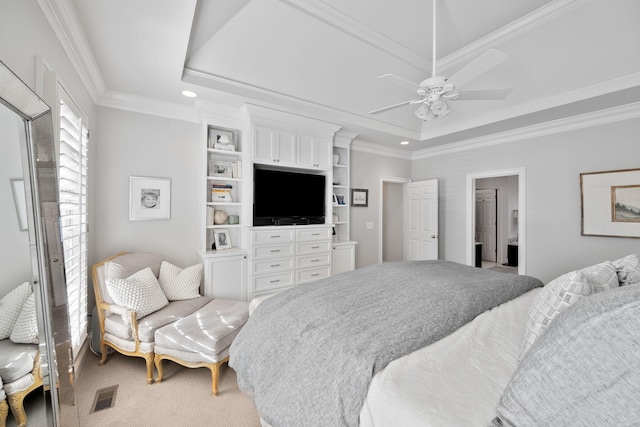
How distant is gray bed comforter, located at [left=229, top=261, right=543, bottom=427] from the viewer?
3.54ft

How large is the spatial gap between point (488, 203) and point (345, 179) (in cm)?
487

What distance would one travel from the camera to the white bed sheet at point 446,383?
86cm

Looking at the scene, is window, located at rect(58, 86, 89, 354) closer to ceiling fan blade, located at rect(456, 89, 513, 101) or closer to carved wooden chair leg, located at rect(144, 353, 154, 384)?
carved wooden chair leg, located at rect(144, 353, 154, 384)

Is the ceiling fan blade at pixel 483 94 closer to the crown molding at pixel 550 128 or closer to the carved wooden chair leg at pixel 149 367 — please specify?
the crown molding at pixel 550 128

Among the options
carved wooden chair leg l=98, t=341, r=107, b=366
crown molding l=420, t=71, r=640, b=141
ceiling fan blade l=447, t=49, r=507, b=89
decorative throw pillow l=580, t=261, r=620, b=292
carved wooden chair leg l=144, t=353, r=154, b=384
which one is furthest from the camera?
crown molding l=420, t=71, r=640, b=141

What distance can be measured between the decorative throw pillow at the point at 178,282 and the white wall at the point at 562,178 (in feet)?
14.8

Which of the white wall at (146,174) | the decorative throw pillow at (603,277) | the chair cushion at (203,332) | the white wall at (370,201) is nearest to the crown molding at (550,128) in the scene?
the white wall at (370,201)

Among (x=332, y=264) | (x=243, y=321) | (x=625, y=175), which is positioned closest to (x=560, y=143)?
(x=625, y=175)

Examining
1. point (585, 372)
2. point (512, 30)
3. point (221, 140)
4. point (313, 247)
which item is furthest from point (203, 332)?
point (512, 30)

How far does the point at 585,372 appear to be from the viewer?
0.69 metres

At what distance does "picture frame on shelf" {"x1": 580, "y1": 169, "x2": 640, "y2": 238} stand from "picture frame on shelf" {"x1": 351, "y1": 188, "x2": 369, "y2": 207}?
289 centimetres

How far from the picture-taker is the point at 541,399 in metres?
0.74

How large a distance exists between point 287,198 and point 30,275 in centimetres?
273

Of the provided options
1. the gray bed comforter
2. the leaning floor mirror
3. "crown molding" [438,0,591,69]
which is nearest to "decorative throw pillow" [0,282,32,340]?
the leaning floor mirror
